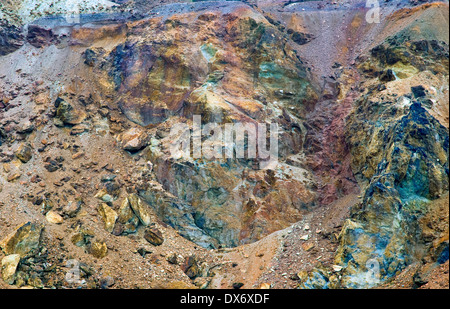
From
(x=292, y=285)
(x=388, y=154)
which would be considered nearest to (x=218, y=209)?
(x=292, y=285)

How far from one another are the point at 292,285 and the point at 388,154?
8.62 meters

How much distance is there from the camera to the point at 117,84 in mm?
29625

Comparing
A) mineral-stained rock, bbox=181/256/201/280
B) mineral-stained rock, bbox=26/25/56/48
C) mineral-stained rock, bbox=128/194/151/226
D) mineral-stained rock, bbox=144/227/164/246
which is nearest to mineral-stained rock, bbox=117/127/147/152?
mineral-stained rock, bbox=128/194/151/226

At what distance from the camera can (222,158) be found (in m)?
24.4

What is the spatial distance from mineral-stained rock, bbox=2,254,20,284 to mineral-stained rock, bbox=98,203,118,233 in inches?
197

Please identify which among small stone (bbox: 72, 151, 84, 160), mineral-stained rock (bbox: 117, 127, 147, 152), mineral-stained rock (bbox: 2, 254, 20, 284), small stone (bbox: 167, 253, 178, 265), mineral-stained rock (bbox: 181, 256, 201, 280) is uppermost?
mineral-stained rock (bbox: 117, 127, 147, 152)

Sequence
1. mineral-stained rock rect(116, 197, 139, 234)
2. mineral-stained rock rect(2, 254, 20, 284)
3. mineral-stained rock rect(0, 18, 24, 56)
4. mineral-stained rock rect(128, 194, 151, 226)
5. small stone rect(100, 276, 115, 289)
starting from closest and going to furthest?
1. mineral-stained rock rect(2, 254, 20, 284)
2. small stone rect(100, 276, 115, 289)
3. mineral-stained rock rect(116, 197, 139, 234)
4. mineral-stained rock rect(128, 194, 151, 226)
5. mineral-stained rock rect(0, 18, 24, 56)

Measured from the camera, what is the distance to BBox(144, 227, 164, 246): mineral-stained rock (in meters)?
22.6

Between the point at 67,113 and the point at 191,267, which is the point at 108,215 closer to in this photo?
the point at 191,267

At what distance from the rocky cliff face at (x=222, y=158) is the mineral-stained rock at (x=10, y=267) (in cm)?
8

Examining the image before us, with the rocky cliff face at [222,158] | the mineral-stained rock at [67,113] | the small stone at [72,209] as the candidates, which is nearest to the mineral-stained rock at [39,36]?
the rocky cliff face at [222,158]

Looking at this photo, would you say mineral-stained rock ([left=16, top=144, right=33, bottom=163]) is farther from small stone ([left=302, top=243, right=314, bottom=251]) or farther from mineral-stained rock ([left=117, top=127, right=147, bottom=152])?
small stone ([left=302, top=243, right=314, bottom=251])

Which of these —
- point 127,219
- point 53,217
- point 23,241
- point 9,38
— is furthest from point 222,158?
point 9,38

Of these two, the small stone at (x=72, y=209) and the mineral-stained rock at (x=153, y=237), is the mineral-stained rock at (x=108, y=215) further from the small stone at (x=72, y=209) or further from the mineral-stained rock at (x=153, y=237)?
the mineral-stained rock at (x=153, y=237)
